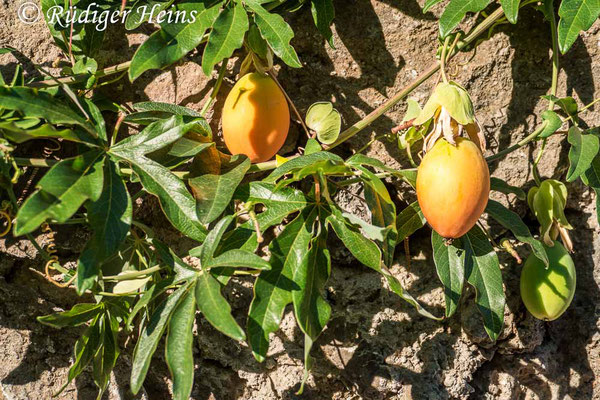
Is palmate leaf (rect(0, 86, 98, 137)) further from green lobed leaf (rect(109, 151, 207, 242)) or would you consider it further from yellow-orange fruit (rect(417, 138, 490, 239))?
yellow-orange fruit (rect(417, 138, 490, 239))

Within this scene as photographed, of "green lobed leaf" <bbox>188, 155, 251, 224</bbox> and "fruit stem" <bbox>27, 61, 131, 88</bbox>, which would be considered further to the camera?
"fruit stem" <bbox>27, 61, 131, 88</bbox>

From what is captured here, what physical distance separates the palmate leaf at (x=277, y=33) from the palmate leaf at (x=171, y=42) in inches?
2.7

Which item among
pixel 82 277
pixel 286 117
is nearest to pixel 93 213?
pixel 82 277

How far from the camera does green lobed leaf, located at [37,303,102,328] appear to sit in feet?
3.37

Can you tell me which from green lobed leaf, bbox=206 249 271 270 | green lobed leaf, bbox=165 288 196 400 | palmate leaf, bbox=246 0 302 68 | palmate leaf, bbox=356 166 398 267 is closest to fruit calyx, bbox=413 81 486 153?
palmate leaf, bbox=356 166 398 267

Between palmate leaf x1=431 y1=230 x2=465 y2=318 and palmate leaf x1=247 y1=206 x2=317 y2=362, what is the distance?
0.72 ft

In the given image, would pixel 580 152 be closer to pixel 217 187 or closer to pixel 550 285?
pixel 550 285

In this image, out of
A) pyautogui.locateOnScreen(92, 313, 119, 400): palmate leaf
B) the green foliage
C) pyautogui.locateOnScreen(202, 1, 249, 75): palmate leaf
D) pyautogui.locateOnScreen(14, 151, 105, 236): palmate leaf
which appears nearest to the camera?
pyautogui.locateOnScreen(14, 151, 105, 236): palmate leaf

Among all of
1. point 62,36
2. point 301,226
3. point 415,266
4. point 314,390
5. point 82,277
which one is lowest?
point 314,390

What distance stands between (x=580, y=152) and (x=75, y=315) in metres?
0.83

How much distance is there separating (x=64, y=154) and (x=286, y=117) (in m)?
0.42

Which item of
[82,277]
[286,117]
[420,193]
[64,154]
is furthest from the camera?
[64,154]

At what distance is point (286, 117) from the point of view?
3.53ft

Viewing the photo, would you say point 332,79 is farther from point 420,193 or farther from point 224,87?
point 420,193
